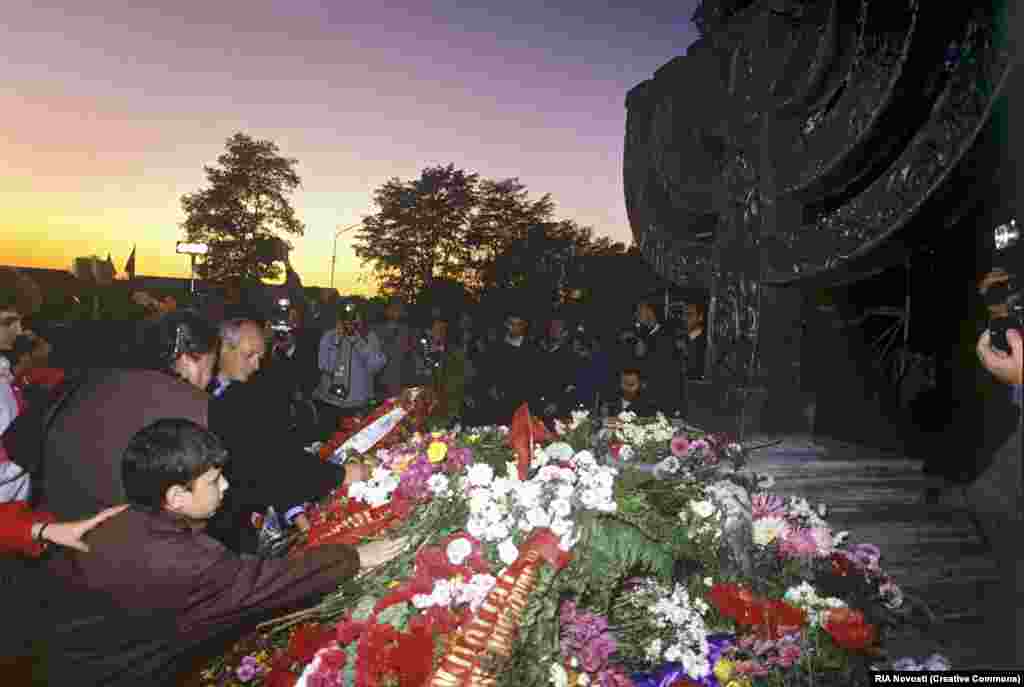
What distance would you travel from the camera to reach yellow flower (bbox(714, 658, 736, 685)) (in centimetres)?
220

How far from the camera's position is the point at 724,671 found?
2.20 metres

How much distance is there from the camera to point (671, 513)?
2533mm

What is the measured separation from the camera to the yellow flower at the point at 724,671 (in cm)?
220

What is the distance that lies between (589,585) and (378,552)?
83 cm

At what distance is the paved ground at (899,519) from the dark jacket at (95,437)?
2852 mm

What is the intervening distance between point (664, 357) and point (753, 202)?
2.61 meters

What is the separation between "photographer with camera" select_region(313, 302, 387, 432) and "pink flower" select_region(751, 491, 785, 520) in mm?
5662

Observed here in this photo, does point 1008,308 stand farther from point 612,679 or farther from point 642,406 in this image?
point 642,406

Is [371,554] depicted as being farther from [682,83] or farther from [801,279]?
[682,83]

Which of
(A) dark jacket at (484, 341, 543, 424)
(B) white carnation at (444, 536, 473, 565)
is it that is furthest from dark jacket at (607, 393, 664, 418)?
(B) white carnation at (444, 536, 473, 565)

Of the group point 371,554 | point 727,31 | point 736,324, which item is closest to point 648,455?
point 736,324

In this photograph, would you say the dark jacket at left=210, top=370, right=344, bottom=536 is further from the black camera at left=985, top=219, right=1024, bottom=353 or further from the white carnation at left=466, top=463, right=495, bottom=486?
the black camera at left=985, top=219, right=1024, bottom=353

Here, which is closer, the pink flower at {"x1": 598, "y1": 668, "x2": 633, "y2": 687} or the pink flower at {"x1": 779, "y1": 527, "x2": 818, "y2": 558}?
the pink flower at {"x1": 598, "y1": 668, "x2": 633, "y2": 687}

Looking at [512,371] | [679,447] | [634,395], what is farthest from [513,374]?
[679,447]
